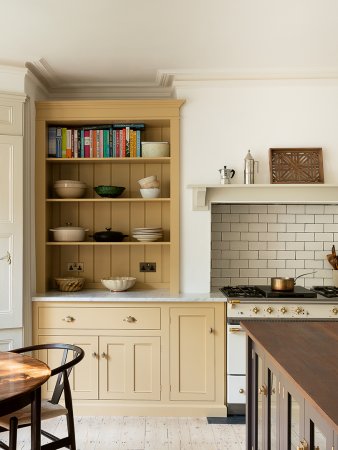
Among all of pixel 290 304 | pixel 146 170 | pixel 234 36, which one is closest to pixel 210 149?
pixel 146 170

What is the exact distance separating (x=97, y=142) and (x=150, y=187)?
1.98 feet

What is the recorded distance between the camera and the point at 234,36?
3324mm

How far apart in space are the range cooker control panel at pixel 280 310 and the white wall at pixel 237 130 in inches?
15.0

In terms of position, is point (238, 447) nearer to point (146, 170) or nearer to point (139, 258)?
point (139, 258)

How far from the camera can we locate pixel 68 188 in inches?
165

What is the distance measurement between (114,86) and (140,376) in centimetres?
252

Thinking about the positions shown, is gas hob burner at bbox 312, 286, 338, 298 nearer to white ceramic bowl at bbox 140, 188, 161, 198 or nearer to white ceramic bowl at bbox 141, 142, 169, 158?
white ceramic bowl at bbox 140, 188, 161, 198

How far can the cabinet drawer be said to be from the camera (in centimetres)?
388

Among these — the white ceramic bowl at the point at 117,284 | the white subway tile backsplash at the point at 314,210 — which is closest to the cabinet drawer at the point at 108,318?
the white ceramic bowl at the point at 117,284

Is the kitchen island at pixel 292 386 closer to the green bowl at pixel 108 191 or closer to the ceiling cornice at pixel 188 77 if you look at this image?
the green bowl at pixel 108 191

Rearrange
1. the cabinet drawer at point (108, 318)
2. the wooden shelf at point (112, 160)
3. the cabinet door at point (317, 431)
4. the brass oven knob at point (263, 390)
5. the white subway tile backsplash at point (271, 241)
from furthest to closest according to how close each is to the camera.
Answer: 1. the white subway tile backsplash at point (271, 241)
2. the wooden shelf at point (112, 160)
3. the cabinet drawer at point (108, 318)
4. the brass oven knob at point (263, 390)
5. the cabinet door at point (317, 431)


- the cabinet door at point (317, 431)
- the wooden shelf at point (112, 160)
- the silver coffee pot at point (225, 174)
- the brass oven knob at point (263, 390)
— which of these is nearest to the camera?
the cabinet door at point (317, 431)

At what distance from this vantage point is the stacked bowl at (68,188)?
4.19m

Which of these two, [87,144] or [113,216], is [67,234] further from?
[87,144]
